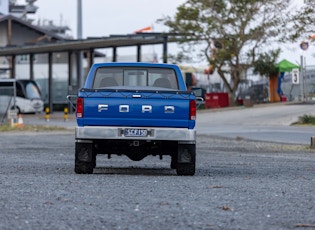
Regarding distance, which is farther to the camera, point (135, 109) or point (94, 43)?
point (94, 43)

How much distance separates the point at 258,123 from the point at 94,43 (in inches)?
560

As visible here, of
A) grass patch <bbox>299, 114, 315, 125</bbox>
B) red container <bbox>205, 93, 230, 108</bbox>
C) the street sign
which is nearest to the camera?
grass patch <bbox>299, 114, 315, 125</bbox>

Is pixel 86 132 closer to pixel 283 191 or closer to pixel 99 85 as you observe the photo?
pixel 99 85

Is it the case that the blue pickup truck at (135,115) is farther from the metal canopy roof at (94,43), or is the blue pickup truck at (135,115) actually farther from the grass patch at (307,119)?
the metal canopy roof at (94,43)

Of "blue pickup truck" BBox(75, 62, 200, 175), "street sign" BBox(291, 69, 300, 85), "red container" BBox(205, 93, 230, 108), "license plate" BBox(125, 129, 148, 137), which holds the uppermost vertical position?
"street sign" BBox(291, 69, 300, 85)

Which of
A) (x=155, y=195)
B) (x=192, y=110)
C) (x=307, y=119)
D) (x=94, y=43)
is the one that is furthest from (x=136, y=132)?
(x=94, y=43)

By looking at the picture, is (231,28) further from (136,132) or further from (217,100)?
(136,132)

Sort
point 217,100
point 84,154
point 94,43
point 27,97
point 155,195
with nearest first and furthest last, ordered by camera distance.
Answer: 1. point 155,195
2. point 84,154
3. point 94,43
4. point 217,100
5. point 27,97

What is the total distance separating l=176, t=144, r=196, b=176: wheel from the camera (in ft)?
→ 53.1

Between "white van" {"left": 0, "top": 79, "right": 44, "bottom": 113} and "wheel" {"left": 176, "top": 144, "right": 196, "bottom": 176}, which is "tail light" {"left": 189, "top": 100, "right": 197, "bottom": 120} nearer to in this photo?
"wheel" {"left": 176, "top": 144, "right": 196, "bottom": 176}

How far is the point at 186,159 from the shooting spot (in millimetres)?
16234

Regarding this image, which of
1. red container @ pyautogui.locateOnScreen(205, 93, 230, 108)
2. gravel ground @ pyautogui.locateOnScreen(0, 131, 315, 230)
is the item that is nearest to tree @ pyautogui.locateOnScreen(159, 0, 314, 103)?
red container @ pyautogui.locateOnScreen(205, 93, 230, 108)

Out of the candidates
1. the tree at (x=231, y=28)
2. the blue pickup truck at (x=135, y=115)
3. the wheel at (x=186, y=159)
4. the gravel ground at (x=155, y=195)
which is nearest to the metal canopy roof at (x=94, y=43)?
the tree at (x=231, y=28)

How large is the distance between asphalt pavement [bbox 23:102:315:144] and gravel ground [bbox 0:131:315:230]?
13.1m
